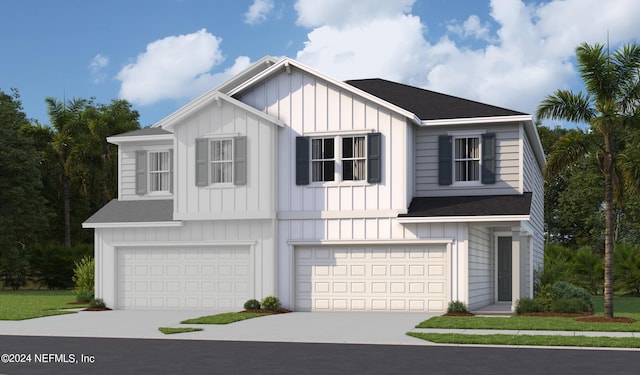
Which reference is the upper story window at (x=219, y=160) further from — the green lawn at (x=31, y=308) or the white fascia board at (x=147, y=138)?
the green lawn at (x=31, y=308)

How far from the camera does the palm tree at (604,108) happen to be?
2170 cm

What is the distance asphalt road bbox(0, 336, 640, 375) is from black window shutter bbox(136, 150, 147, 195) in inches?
528

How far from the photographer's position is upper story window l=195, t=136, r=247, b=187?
87.5ft

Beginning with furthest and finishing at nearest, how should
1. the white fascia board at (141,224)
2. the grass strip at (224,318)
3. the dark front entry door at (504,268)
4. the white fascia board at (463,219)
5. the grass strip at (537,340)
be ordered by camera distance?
1. the dark front entry door at (504,268)
2. the white fascia board at (141,224)
3. the white fascia board at (463,219)
4. the grass strip at (224,318)
5. the grass strip at (537,340)

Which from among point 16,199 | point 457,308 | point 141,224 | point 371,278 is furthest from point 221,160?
point 16,199

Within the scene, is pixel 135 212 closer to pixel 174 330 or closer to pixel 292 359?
pixel 174 330

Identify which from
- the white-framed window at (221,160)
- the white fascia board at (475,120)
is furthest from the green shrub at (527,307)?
the white-framed window at (221,160)

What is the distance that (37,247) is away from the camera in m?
48.5

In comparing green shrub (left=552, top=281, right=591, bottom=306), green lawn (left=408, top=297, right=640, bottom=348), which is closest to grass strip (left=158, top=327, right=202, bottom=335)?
green lawn (left=408, top=297, right=640, bottom=348)

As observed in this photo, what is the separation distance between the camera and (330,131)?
86.8 ft

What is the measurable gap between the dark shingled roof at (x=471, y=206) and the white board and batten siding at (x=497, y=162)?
367 millimetres

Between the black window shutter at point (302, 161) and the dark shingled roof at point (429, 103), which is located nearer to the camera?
the black window shutter at point (302, 161)

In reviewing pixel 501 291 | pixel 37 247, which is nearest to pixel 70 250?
pixel 37 247

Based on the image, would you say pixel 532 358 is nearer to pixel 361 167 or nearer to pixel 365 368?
pixel 365 368
